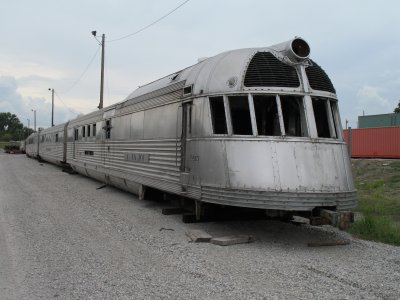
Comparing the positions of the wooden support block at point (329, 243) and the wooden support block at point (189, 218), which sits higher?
the wooden support block at point (189, 218)

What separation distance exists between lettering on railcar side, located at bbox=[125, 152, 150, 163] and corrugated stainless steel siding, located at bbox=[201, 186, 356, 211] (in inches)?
148

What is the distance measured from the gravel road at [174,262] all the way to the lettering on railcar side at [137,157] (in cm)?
143

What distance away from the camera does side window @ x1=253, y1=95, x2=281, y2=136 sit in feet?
24.0

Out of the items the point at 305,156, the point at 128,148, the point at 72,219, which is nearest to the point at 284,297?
the point at 305,156

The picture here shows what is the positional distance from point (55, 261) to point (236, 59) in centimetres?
422

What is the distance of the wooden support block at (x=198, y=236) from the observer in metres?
7.20

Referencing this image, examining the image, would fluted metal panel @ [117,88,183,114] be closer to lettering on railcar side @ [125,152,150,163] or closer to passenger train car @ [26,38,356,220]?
passenger train car @ [26,38,356,220]

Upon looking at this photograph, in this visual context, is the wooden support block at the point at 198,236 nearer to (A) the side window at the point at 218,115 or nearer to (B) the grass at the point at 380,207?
(A) the side window at the point at 218,115

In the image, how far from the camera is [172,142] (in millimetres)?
8930

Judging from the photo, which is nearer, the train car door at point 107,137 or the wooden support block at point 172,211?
the wooden support block at point 172,211

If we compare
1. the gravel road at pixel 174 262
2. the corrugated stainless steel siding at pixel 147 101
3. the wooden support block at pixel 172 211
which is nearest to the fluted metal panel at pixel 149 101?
the corrugated stainless steel siding at pixel 147 101

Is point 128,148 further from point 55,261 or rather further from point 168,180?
point 55,261

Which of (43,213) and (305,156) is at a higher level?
(305,156)

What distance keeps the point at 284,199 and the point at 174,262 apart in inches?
71.3
